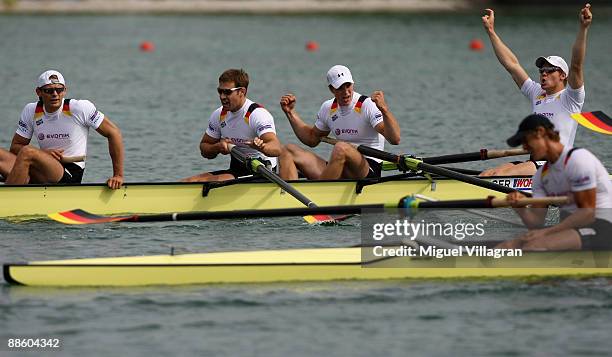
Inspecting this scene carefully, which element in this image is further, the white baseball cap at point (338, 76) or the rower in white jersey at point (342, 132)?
the rower in white jersey at point (342, 132)

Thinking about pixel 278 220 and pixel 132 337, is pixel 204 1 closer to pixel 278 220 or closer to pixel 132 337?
pixel 278 220

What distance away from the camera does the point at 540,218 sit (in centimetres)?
1113

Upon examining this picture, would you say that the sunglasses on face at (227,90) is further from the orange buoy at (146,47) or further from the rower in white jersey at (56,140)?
the orange buoy at (146,47)

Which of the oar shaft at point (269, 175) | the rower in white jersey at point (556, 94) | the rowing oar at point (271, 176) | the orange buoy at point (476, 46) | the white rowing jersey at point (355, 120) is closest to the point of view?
the oar shaft at point (269, 175)

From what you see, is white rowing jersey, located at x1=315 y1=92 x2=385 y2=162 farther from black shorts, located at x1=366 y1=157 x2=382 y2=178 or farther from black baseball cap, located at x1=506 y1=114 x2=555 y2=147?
black baseball cap, located at x1=506 y1=114 x2=555 y2=147

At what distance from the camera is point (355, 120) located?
1432 centimetres

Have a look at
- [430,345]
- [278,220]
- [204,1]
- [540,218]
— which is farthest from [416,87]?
[204,1]

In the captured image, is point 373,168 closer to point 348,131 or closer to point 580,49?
point 348,131

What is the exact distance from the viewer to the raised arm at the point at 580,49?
497 inches

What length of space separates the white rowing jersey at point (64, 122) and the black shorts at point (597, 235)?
5873mm

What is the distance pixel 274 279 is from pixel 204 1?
50.8 meters

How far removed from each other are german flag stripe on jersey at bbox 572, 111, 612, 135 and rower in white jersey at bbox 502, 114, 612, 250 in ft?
7.52

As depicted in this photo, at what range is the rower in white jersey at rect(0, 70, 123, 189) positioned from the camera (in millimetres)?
13680

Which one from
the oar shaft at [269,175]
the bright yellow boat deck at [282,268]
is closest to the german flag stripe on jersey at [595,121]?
the bright yellow boat deck at [282,268]
